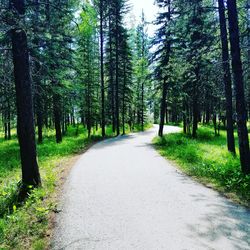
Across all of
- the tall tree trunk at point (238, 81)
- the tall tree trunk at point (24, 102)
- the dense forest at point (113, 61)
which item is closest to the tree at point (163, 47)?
the dense forest at point (113, 61)

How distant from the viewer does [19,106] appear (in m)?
8.38

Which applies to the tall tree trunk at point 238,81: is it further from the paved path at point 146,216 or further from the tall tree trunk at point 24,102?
the tall tree trunk at point 24,102

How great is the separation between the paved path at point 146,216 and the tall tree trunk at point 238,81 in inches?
72.5

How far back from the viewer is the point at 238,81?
352 inches

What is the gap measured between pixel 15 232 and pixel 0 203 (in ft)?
7.54

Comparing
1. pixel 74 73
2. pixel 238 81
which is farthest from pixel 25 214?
pixel 74 73

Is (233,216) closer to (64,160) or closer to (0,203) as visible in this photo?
(0,203)

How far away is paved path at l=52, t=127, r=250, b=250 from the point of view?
5031 mm

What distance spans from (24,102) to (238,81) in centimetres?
653

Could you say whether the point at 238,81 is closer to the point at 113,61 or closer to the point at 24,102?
the point at 24,102

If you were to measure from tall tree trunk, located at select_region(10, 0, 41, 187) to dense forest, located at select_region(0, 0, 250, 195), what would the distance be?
0.09 feet

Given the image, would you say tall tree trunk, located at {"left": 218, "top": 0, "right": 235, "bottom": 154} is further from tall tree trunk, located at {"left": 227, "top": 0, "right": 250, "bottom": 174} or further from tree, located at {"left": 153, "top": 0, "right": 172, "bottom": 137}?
tree, located at {"left": 153, "top": 0, "right": 172, "bottom": 137}

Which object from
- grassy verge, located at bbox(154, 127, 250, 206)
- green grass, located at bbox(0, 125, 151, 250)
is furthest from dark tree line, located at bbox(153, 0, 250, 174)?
green grass, located at bbox(0, 125, 151, 250)

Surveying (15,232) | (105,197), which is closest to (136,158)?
(105,197)
